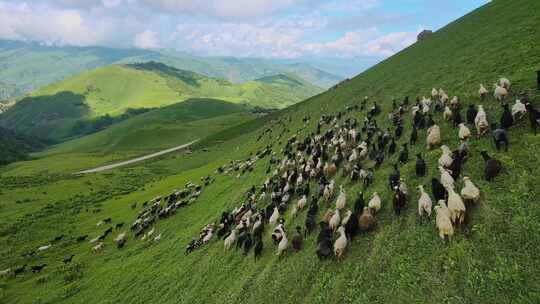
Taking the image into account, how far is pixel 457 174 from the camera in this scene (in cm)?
1536

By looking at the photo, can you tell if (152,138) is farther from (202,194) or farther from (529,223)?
(529,223)

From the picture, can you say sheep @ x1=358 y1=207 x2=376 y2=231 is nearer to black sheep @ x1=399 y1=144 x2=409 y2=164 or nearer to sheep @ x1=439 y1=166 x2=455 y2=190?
sheep @ x1=439 y1=166 x2=455 y2=190

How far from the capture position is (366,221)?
15742mm

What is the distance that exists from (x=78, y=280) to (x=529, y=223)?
1332 inches

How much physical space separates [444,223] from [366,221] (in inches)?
151

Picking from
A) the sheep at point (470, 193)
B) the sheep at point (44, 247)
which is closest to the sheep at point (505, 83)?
the sheep at point (470, 193)

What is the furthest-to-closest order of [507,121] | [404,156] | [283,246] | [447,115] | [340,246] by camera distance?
[447,115] < [404,156] < [283,246] < [507,121] < [340,246]

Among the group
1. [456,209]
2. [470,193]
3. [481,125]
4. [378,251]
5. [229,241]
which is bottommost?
[229,241]

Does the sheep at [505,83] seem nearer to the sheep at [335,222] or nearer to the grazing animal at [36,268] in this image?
A: the sheep at [335,222]

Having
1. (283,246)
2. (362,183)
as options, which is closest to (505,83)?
(362,183)

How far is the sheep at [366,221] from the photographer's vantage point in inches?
617

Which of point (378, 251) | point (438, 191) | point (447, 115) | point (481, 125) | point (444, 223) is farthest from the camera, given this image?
point (447, 115)

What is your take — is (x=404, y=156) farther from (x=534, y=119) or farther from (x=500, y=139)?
(x=534, y=119)

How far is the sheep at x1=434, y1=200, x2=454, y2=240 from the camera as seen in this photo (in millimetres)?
12337
